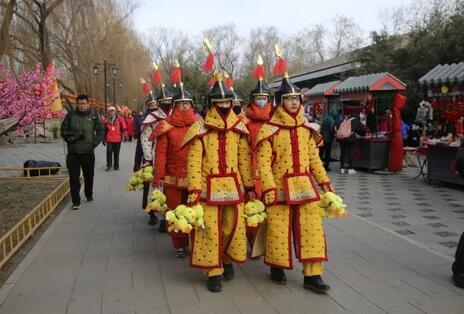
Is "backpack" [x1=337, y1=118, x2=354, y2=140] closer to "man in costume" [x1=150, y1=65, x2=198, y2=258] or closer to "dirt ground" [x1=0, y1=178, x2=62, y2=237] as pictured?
"dirt ground" [x1=0, y1=178, x2=62, y2=237]

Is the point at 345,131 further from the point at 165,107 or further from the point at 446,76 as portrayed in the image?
the point at 165,107

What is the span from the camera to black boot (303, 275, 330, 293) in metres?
4.46

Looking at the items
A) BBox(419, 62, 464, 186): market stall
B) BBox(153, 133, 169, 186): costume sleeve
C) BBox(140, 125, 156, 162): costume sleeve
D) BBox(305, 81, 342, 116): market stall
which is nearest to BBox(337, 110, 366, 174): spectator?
BBox(419, 62, 464, 186): market stall

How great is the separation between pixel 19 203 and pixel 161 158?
4372 mm

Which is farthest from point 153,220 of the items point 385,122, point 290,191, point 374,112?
point 385,122

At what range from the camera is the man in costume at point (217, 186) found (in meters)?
4.56

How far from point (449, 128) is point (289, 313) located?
456 inches

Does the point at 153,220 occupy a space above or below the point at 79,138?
below

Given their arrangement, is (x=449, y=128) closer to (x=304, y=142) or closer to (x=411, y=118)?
(x=411, y=118)

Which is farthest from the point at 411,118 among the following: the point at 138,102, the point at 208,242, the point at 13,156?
the point at 138,102

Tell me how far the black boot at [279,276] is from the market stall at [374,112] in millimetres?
8595

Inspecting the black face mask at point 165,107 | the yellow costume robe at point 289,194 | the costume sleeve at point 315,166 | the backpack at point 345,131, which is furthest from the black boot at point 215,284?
the backpack at point 345,131

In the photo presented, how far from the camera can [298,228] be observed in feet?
15.1

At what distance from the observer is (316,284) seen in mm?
4504
